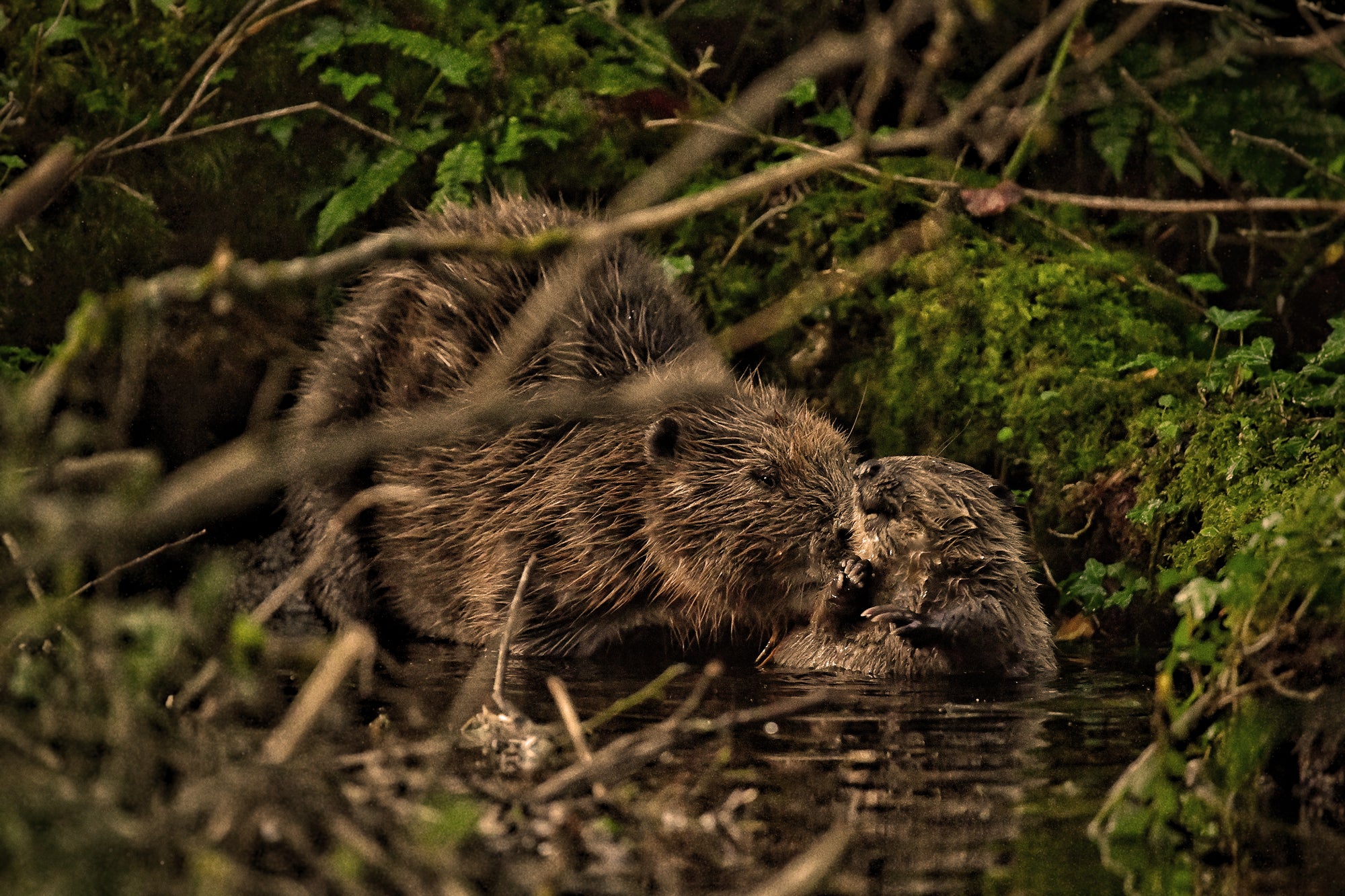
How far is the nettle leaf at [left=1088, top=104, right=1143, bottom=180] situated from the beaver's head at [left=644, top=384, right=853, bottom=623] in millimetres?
2298

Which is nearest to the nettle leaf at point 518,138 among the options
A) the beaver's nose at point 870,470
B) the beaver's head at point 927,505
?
the beaver's nose at point 870,470

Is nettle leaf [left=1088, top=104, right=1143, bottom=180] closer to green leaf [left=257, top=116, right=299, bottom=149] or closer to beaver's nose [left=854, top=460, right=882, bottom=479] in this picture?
beaver's nose [left=854, top=460, right=882, bottom=479]

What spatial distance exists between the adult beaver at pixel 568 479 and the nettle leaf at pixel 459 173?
455 mm

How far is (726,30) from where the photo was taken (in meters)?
8.27

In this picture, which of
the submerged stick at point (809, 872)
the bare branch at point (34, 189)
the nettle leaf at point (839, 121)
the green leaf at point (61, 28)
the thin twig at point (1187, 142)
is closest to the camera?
the submerged stick at point (809, 872)

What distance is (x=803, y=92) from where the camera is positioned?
7.77 meters

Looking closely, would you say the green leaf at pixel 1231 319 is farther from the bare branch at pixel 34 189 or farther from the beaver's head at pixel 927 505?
the bare branch at pixel 34 189

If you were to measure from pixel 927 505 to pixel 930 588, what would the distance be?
0.31m

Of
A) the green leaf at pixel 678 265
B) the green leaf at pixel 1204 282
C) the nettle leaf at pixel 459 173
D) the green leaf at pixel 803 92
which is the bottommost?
the green leaf at pixel 1204 282

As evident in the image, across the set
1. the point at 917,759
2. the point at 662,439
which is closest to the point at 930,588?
the point at 662,439

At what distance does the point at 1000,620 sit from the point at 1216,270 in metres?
3.05

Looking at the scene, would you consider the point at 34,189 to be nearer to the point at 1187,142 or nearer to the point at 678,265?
the point at 678,265

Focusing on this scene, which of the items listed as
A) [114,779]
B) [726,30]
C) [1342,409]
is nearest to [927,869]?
[114,779]

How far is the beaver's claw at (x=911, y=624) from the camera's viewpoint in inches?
208
